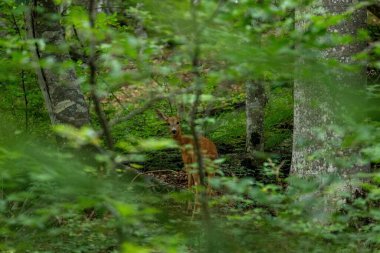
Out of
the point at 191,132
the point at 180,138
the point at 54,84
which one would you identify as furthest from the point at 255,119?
the point at 191,132

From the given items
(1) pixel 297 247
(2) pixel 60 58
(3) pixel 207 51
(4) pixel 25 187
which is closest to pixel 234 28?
(3) pixel 207 51

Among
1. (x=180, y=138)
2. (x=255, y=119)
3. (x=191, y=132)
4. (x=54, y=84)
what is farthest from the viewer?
(x=255, y=119)

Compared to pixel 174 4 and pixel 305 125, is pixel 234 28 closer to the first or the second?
pixel 174 4

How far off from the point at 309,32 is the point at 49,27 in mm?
4546

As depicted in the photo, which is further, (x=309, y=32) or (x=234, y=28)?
(x=234, y=28)

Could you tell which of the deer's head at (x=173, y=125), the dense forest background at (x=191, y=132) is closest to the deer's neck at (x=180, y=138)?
the deer's head at (x=173, y=125)

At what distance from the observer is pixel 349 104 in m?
3.36

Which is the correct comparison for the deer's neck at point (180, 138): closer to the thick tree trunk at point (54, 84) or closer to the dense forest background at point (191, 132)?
the thick tree trunk at point (54, 84)

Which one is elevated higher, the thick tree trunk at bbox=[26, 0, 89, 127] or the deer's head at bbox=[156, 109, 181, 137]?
the thick tree trunk at bbox=[26, 0, 89, 127]

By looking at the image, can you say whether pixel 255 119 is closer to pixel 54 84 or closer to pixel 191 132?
pixel 54 84

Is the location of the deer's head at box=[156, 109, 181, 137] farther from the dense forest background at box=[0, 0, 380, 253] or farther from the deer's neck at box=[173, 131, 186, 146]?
the dense forest background at box=[0, 0, 380, 253]

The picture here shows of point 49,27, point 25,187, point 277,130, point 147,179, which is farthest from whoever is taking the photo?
point 277,130

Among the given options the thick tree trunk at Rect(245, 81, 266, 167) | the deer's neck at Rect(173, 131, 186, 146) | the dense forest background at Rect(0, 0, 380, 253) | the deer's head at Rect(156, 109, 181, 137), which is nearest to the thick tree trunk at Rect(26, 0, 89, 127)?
the dense forest background at Rect(0, 0, 380, 253)

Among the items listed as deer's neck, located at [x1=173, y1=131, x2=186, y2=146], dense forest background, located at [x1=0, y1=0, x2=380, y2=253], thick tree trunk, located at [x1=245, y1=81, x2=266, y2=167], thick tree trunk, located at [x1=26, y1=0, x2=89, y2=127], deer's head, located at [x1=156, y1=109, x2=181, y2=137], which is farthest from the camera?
thick tree trunk, located at [x1=245, y1=81, x2=266, y2=167]
